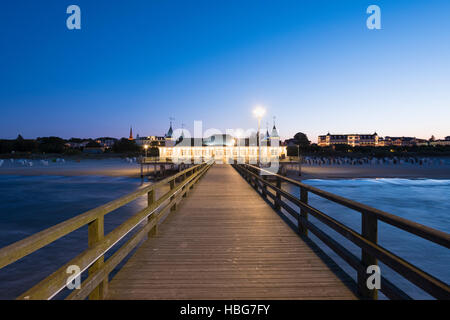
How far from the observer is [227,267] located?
13.5ft

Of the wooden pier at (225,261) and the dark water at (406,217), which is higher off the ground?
the wooden pier at (225,261)

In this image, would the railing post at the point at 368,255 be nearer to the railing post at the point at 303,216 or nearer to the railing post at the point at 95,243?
the railing post at the point at 303,216

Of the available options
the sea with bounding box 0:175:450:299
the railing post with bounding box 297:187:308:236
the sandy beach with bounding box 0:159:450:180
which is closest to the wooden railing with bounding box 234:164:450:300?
the railing post with bounding box 297:187:308:236

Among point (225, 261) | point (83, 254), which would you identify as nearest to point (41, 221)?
point (225, 261)

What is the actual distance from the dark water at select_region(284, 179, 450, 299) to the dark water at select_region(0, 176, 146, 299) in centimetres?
979

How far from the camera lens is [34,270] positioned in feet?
27.5

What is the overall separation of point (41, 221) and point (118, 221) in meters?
4.79

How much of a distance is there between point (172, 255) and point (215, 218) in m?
2.95

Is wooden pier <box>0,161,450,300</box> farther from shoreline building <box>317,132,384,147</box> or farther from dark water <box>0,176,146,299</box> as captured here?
shoreline building <box>317,132,384,147</box>

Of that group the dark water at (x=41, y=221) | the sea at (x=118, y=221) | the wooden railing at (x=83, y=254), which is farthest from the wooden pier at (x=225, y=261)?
the dark water at (x=41, y=221)

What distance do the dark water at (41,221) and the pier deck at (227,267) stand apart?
5062mm

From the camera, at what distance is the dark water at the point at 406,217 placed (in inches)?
328

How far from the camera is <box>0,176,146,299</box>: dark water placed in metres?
7.98
